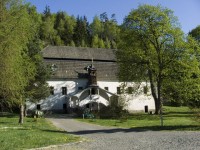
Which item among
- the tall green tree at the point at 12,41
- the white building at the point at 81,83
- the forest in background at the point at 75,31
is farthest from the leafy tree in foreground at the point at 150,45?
the forest in background at the point at 75,31

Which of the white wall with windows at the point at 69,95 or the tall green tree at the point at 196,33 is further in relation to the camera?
the tall green tree at the point at 196,33

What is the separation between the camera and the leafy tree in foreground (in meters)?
43.7

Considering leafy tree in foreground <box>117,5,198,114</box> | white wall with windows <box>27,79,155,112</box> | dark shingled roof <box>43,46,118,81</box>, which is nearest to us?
leafy tree in foreground <box>117,5,198,114</box>

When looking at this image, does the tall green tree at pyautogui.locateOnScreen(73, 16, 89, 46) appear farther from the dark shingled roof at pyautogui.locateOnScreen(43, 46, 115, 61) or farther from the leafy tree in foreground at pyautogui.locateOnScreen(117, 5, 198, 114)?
the leafy tree in foreground at pyautogui.locateOnScreen(117, 5, 198, 114)

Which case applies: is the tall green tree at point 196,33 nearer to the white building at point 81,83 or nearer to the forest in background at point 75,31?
the white building at point 81,83

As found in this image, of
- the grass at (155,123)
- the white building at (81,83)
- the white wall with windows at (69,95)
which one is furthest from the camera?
the white building at (81,83)

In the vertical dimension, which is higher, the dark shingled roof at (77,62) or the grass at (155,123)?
the dark shingled roof at (77,62)

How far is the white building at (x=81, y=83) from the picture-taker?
55.3 meters

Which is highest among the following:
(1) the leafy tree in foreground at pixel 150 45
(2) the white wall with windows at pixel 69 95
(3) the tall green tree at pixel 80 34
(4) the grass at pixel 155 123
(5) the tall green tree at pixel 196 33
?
(3) the tall green tree at pixel 80 34

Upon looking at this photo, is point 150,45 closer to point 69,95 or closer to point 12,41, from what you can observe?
point 69,95

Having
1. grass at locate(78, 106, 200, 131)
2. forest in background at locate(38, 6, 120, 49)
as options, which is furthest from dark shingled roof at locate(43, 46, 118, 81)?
forest in background at locate(38, 6, 120, 49)

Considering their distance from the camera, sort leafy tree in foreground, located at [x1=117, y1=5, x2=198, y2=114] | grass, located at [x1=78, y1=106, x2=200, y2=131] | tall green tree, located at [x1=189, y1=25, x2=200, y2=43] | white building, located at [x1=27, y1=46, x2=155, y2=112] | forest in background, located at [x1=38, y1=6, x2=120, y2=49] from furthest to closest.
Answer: forest in background, located at [x1=38, y1=6, x2=120, y2=49], tall green tree, located at [x1=189, y1=25, x2=200, y2=43], white building, located at [x1=27, y1=46, x2=155, y2=112], leafy tree in foreground, located at [x1=117, y1=5, x2=198, y2=114], grass, located at [x1=78, y1=106, x2=200, y2=131]

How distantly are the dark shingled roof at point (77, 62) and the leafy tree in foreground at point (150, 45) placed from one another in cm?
1027

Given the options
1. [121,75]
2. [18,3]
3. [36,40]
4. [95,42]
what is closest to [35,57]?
[36,40]
